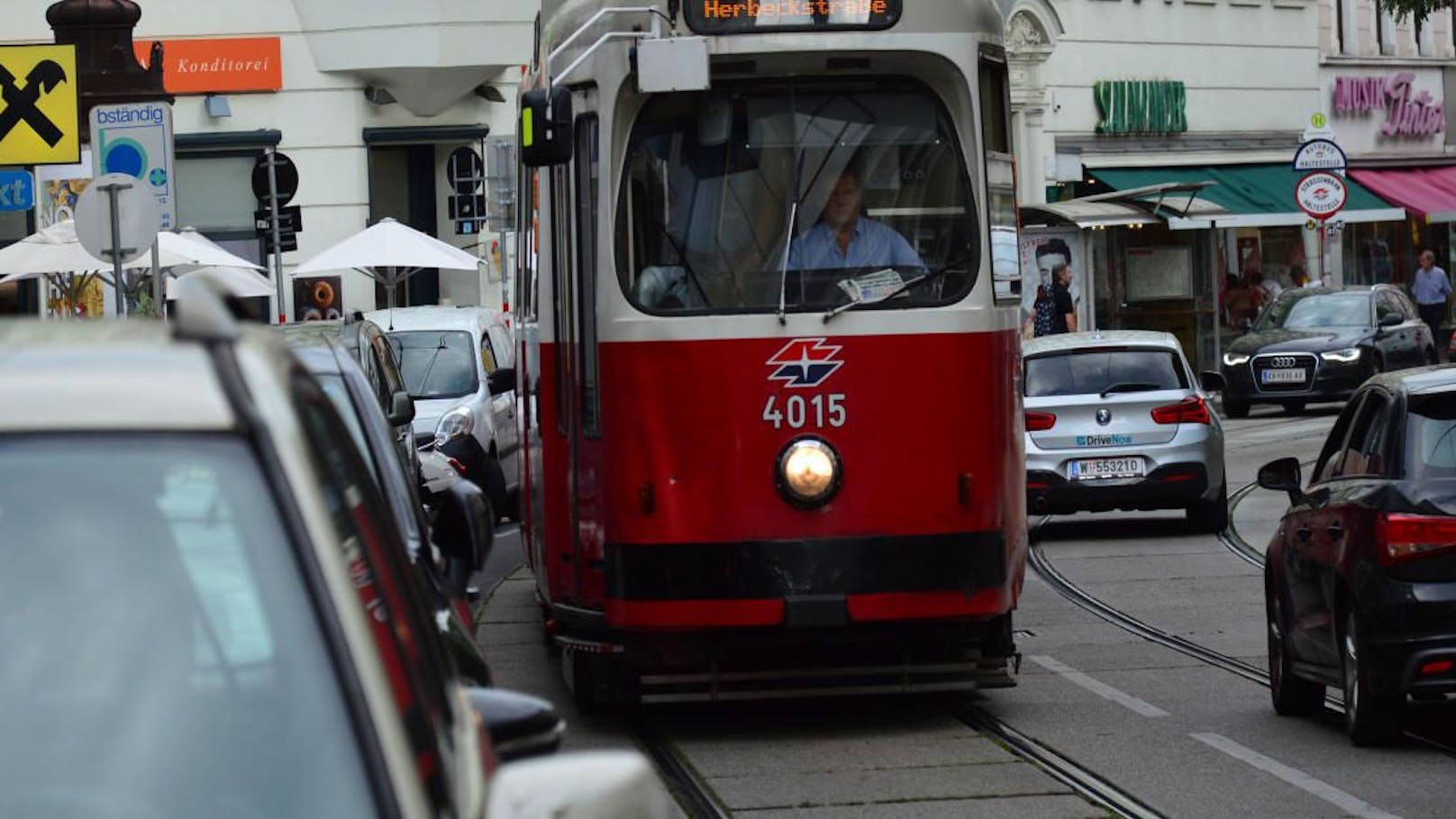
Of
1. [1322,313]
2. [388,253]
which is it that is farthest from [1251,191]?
[388,253]

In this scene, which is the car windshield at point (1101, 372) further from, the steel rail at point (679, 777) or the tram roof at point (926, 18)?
the tram roof at point (926, 18)

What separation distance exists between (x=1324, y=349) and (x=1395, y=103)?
21300mm

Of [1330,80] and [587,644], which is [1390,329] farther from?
[587,644]

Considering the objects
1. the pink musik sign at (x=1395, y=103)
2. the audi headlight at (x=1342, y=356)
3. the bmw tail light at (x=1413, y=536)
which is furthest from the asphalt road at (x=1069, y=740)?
the pink musik sign at (x=1395, y=103)

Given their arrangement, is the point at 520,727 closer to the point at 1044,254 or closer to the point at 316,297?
the point at 316,297

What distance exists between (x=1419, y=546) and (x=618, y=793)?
7.15 metres

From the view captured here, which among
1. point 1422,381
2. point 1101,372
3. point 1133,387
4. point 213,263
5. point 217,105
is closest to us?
point 1422,381

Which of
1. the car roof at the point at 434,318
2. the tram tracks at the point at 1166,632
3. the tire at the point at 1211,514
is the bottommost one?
the tram tracks at the point at 1166,632

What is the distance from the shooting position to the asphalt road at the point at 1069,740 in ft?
31.1

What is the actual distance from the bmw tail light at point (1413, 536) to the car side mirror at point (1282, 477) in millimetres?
1427

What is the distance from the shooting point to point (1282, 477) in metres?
11.5

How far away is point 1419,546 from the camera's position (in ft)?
32.5

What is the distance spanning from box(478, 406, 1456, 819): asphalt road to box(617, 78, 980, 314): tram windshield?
1809mm

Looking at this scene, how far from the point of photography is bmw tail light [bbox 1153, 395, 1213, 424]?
20828 millimetres
